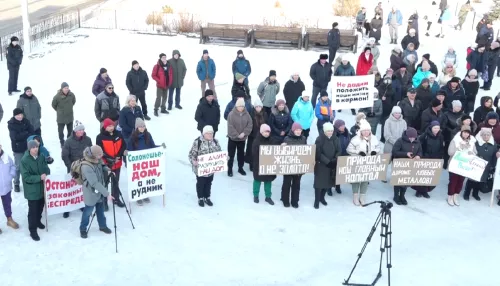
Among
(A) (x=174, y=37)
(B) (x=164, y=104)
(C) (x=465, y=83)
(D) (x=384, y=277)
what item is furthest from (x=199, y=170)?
(A) (x=174, y=37)

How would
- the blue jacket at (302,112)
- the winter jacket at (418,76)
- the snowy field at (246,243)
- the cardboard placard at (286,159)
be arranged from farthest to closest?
the winter jacket at (418,76), the blue jacket at (302,112), the cardboard placard at (286,159), the snowy field at (246,243)

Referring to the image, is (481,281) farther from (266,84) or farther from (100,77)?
(100,77)

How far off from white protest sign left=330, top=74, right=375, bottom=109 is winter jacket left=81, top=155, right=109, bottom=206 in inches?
245

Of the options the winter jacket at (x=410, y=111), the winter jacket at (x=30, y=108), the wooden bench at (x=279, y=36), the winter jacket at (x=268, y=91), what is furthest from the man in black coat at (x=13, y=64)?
the winter jacket at (x=410, y=111)

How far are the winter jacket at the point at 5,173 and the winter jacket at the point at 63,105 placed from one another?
3271mm

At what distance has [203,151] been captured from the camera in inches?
417

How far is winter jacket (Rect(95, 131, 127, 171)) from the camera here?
10.2 metres

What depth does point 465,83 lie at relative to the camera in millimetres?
14969

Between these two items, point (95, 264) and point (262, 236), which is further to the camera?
point (262, 236)

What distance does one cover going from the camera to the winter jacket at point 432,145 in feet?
38.0

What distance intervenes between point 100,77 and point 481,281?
876cm

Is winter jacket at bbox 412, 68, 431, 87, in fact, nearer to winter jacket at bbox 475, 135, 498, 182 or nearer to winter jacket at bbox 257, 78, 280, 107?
winter jacket at bbox 257, 78, 280, 107

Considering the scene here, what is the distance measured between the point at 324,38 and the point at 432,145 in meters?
11.6

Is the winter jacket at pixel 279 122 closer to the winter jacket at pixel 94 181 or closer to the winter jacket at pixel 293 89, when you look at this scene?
the winter jacket at pixel 293 89
